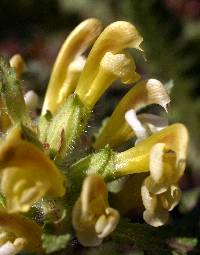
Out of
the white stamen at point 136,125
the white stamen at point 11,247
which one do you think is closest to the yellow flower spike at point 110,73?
the white stamen at point 136,125

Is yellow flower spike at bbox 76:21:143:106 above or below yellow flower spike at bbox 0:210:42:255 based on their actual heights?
above

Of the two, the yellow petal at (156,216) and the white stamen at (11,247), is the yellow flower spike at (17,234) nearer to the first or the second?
the white stamen at (11,247)

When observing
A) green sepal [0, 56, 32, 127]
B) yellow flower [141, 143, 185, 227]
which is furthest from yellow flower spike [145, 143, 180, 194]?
green sepal [0, 56, 32, 127]

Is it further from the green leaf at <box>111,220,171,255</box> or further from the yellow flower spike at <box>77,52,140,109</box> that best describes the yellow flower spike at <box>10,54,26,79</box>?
the green leaf at <box>111,220,171,255</box>

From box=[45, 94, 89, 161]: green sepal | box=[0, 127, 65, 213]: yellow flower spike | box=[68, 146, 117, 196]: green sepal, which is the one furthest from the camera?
box=[45, 94, 89, 161]: green sepal

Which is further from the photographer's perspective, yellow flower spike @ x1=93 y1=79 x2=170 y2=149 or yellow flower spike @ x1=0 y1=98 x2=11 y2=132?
yellow flower spike @ x1=0 y1=98 x2=11 y2=132

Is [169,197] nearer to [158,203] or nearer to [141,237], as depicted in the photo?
[158,203]
